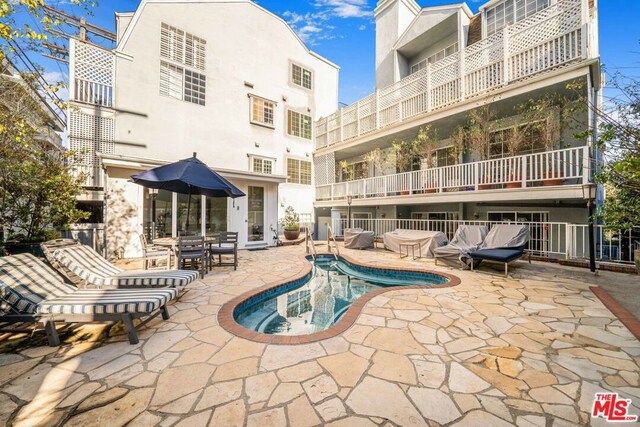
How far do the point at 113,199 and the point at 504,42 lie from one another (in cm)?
1309

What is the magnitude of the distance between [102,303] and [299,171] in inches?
508

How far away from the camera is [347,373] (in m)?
2.42

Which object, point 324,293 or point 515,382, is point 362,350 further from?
point 324,293

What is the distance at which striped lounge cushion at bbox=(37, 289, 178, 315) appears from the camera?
2.83m

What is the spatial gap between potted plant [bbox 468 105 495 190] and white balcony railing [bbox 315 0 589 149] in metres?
0.70

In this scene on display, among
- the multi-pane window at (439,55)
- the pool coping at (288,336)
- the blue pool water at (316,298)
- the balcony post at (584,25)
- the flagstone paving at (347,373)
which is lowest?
the blue pool water at (316,298)

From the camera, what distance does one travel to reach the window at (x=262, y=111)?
13492 mm

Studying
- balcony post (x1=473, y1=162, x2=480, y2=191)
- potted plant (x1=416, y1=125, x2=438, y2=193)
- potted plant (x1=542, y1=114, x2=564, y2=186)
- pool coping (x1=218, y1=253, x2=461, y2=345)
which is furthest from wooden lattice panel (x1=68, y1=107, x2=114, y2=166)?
potted plant (x1=542, y1=114, x2=564, y2=186)

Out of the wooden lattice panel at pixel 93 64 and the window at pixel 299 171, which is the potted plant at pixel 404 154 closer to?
the window at pixel 299 171

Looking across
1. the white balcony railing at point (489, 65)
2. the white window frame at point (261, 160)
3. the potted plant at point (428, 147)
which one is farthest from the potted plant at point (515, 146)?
the white window frame at point (261, 160)

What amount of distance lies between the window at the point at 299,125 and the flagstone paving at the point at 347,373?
12745 millimetres

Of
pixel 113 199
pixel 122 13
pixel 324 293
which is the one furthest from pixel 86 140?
pixel 324 293

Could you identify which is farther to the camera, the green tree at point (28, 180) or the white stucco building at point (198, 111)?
the white stucco building at point (198, 111)

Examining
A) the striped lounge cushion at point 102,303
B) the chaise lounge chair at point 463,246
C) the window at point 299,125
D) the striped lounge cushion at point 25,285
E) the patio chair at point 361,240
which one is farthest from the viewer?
the window at point 299,125
